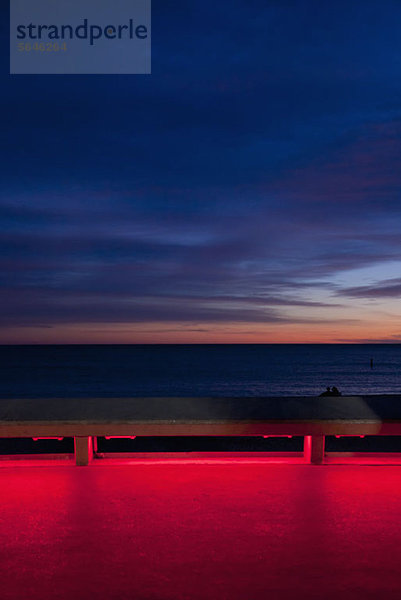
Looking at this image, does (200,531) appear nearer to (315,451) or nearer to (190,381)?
(315,451)

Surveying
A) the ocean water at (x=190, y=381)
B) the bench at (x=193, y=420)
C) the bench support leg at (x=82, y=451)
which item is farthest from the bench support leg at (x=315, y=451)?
the ocean water at (x=190, y=381)

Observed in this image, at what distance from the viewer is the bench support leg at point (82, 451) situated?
12.0 feet

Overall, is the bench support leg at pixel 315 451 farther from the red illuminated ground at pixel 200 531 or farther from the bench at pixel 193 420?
the bench at pixel 193 420

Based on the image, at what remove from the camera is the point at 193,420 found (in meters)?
3.25

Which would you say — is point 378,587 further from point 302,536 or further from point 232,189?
point 232,189

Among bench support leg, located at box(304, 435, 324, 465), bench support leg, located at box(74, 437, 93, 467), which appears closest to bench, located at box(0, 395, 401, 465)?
bench support leg, located at box(74, 437, 93, 467)

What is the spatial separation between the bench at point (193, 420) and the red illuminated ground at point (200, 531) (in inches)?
15.0

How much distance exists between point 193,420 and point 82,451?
1.09 metres

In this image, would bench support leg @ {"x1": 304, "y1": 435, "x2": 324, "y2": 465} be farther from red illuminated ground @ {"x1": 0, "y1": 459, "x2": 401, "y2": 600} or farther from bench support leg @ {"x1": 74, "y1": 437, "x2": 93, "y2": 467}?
bench support leg @ {"x1": 74, "y1": 437, "x2": 93, "y2": 467}

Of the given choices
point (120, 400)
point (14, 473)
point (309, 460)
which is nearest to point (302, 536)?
point (309, 460)

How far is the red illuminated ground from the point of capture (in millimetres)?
2094

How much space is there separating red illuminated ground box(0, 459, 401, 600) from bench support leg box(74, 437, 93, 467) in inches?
3.0

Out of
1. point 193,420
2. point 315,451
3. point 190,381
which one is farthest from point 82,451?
point 190,381

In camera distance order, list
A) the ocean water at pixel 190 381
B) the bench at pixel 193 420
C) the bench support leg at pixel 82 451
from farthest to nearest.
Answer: the ocean water at pixel 190 381 < the bench support leg at pixel 82 451 < the bench at pixel 193 420
